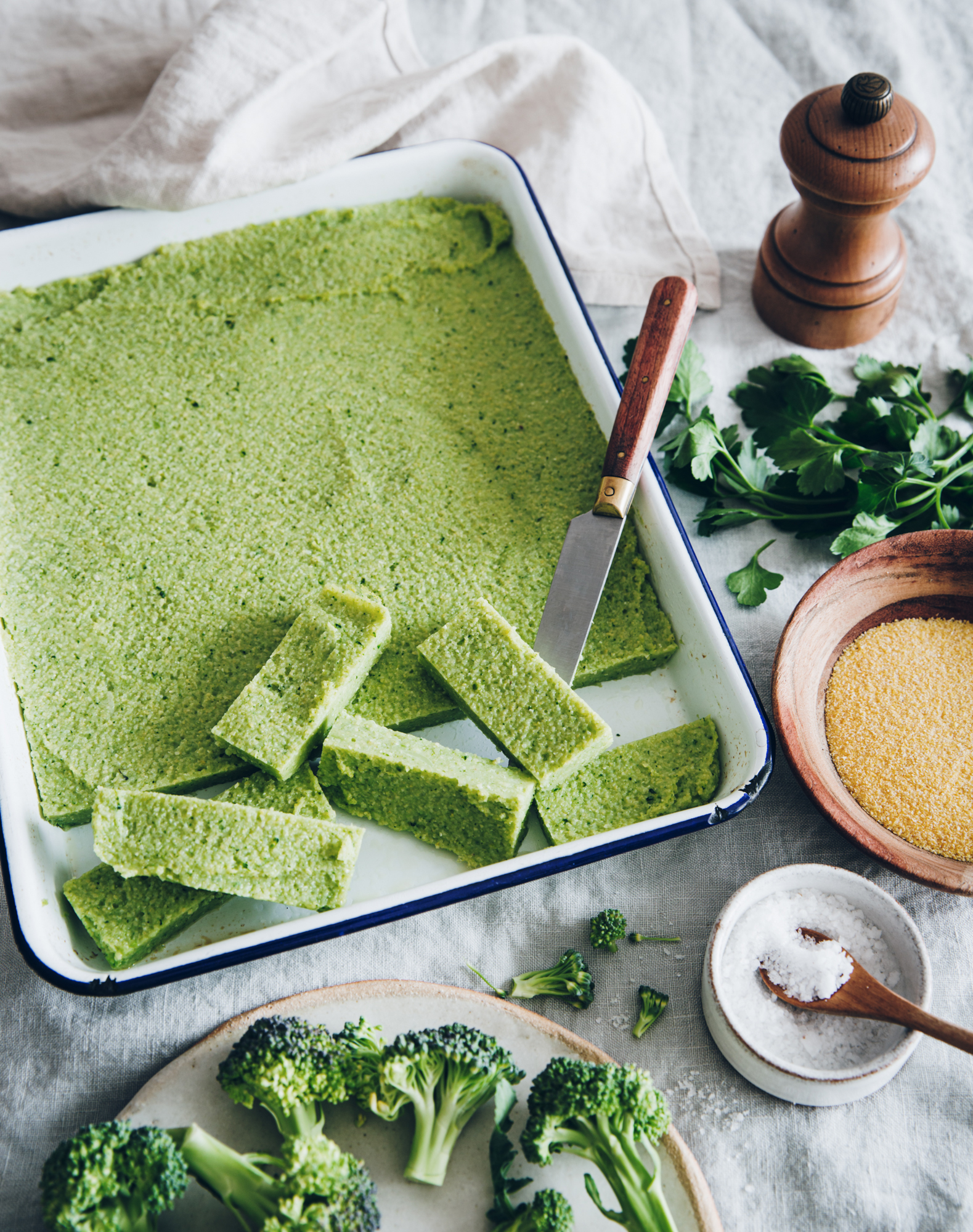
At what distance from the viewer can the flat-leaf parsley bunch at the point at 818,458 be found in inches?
108

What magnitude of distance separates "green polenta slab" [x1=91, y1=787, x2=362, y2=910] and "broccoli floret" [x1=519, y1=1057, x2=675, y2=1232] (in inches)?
24.2

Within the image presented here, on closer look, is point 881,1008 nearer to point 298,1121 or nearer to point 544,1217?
point 544,1217

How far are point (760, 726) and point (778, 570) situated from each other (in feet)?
2.33

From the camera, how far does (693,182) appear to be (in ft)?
11.4

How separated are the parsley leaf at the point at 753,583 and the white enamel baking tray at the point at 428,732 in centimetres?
26

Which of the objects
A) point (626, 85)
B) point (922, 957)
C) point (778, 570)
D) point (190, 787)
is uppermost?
point (626, 85)

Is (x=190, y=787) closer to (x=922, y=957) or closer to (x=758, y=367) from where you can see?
(x=922, y=957)

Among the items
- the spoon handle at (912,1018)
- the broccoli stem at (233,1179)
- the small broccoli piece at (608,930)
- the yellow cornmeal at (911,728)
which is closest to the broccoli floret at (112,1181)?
the broccoli stem at (233,1179)

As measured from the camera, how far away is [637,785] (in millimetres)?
2406

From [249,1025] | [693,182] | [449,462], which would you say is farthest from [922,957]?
[693,182]

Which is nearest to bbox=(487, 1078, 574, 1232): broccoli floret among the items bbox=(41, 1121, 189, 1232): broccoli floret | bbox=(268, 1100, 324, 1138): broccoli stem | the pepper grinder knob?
bbox=(268, 1100, 324, 1138): broccoli stem

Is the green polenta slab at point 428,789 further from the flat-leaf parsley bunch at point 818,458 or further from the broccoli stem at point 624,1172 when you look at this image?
the flat-leaf parsley bunch at point 818,458

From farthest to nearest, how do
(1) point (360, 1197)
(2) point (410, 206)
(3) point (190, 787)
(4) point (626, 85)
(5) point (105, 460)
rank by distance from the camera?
(4) point (626, 85) → (2) point (410, 206) → (5) point (105, 460) → (3) point (190, 787) → (1) point (360, 1197)

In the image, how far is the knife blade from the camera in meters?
2.53
